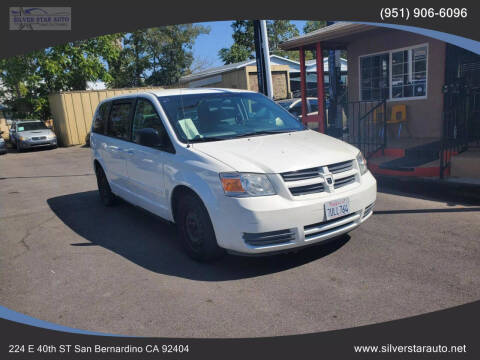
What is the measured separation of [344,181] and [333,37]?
760 cm

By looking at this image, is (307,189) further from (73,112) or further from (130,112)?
(73,112)

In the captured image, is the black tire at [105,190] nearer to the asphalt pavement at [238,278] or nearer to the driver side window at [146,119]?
the asphalt pavement at [238,278]

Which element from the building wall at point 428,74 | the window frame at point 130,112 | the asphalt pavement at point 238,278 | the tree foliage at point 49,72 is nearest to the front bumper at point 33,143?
the tree foliage at point 49,72

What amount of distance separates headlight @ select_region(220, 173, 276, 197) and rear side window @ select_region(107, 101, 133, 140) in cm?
249

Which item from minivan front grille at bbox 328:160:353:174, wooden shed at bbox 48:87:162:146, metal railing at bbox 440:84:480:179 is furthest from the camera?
wooden shed at bbox 48:87:162:146

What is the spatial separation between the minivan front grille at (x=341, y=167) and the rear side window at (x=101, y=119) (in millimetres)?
4125

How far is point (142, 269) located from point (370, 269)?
7.76 feet

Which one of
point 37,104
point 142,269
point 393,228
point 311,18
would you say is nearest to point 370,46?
point 311,18

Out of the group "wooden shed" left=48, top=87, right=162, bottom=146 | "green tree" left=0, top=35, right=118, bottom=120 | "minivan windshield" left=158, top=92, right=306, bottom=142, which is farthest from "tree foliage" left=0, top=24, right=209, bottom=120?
"minivan windshield" left=158, top=92, right=306, bottom=142

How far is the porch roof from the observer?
1002 centimetres

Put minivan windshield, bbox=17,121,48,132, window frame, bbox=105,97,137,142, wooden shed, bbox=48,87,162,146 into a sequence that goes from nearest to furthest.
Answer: window frame, bbox=105,97,137,142
minivan windshield, bbox=17,121,48,132
wooden shed, bbox=48,87,162,146

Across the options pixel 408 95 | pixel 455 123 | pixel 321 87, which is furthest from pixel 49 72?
pixel 455 123

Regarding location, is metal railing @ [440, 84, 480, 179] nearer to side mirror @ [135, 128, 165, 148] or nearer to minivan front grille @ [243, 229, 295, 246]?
minivan front grille @ [243, 229, 295, 246]

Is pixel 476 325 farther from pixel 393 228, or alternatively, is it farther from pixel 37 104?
pixel 37 104
